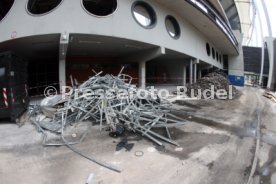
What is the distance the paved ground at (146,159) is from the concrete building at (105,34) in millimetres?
5880

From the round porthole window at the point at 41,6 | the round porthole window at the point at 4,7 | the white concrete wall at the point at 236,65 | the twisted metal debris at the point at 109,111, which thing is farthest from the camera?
the white concrete wall at the point at 236,65

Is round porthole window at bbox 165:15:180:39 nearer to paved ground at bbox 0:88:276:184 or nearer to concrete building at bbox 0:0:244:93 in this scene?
concrete building at bbox 0:0:244:93

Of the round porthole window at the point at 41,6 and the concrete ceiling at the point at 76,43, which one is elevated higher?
the round porthole window at the point at 41,6

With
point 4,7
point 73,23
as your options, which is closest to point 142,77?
→ point 73,23

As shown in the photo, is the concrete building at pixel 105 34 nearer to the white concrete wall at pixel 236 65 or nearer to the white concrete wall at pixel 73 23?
the white concrete wall at pixel 73 23

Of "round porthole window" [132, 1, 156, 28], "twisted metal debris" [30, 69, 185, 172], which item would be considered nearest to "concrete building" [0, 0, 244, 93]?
"round porthole window" [132, 1, 156, 28]

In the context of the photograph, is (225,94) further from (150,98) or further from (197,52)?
(150,98)

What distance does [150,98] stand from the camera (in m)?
8.03

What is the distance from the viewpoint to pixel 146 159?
4.04 meters

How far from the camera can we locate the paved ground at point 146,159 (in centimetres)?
335

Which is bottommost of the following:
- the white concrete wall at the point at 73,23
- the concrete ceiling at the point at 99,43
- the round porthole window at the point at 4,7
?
the concrete ceiling at the point at 99,43

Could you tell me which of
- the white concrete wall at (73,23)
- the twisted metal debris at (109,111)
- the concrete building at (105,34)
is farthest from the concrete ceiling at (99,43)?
the twisted metal debris at (109,111)

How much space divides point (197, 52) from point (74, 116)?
15.1 m

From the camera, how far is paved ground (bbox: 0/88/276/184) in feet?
11.0
